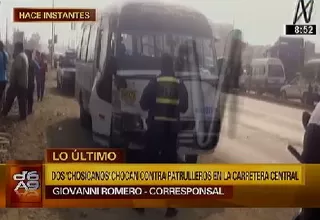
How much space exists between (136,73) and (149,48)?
0.18 meters

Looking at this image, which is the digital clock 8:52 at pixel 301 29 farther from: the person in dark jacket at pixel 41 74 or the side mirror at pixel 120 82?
the person in dark jacket at pixel 41 74

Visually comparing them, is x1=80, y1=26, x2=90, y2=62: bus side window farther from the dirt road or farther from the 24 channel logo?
the 24 channel logo

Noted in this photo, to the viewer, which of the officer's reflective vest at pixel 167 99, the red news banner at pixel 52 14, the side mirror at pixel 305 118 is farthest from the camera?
the side mirror at pixel 305 118

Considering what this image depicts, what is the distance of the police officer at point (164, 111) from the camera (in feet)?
10.7

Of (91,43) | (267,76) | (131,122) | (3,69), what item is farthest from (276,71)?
(3,69)

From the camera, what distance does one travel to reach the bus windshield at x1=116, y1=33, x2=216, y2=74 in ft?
10.6

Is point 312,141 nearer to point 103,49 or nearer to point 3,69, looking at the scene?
point 103,49

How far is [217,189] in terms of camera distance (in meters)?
3.33

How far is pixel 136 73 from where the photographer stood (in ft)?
10.6

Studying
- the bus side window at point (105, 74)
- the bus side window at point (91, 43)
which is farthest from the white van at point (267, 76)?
the bus side window at point (91, 43)

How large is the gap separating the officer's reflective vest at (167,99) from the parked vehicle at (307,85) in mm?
738

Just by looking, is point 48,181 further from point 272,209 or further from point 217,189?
point 272,209

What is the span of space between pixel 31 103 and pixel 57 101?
178 mm

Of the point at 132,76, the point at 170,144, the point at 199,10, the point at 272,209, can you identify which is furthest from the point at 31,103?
the point at 272,209
